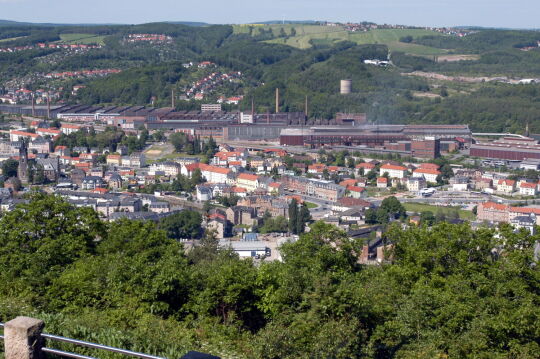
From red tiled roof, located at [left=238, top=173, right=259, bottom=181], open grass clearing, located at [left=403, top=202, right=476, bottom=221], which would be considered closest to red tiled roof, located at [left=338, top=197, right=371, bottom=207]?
open grass clearing, located at [left=403, top=202, right=476, bottom=221]

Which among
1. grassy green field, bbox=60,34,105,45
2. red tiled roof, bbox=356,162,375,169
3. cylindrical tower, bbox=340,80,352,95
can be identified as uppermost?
grassy green field, bbox=60,34,105,45

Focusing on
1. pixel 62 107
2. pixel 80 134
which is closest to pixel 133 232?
pixel 80 134

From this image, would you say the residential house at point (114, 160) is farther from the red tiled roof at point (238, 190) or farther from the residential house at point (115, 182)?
the red tiled roof at point (238, 190)

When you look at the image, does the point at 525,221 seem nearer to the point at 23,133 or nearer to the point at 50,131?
the point at 23,133

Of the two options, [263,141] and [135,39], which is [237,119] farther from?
[135,39]

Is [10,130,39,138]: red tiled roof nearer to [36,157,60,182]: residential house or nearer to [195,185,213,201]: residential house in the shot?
[36,157,60,182]: residential house
